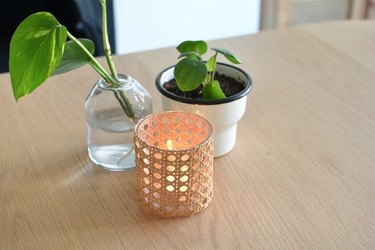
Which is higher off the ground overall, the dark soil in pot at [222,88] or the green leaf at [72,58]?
the green leaf at [72,58]

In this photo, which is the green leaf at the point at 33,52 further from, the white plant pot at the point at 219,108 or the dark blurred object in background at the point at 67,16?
the dark blurred object in background at the point at 67,16

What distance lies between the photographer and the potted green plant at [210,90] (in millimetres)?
729

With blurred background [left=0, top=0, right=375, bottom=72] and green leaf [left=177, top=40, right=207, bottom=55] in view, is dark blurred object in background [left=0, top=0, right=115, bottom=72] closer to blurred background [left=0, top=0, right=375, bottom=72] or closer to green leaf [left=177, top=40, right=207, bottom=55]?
blurred background [left=0, top=0, right=375, bottom=72]

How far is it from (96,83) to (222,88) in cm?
19

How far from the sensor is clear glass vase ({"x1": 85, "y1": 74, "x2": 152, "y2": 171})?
792 mm

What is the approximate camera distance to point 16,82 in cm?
65

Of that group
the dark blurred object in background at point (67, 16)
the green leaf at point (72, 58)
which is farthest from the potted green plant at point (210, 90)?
the dark blurred object in background at point (67, 16)

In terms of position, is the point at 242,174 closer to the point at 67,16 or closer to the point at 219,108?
the point at 219,108

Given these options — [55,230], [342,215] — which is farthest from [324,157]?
[55,230]

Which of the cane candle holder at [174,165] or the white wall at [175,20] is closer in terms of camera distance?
the cane candle holder at [174,165]

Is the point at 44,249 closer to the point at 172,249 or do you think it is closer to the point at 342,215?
the point at 172,249

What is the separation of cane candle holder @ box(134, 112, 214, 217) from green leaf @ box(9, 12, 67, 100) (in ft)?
0.45

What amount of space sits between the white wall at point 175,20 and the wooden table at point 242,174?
1.15 metres

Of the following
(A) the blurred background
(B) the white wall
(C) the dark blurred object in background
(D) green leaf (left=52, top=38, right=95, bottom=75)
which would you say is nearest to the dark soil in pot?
(D) green leaf (left=52, top=38, right=95, bottom=75)
